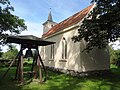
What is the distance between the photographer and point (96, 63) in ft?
50.7

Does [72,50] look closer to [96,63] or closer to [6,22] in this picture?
[96,63]

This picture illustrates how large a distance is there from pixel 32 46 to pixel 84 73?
227 inches

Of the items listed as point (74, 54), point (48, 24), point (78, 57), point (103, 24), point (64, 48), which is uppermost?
point (48, 24)

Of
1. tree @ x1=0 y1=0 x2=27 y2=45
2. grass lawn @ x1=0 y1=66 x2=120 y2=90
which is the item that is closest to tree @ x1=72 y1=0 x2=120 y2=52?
grass lawn @ x1=0 y1=66 x2=120 y2=90

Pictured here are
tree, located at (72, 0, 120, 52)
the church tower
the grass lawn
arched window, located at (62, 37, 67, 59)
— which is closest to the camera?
the grass lawn

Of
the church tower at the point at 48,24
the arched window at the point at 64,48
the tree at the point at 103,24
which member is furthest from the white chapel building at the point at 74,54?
the church tower at the point at 48,24

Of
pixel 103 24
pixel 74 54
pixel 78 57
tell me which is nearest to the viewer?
pixel 103 24

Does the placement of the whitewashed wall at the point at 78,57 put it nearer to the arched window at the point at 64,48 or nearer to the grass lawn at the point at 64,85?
the arched window at the point at 64,48

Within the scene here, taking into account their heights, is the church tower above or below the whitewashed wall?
above

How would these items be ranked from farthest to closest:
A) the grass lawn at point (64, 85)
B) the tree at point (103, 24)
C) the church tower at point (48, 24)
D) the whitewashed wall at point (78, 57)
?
the church tower at point (48, 24) → the whitewashed wall at point (78, 57) → the tree at point (103, 24) → the grass lawn at point (64, 85)

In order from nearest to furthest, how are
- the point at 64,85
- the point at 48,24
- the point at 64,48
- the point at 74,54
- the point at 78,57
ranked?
the point at 64,85, the point at 78,57, the point at 74,54, the point at 64,48, the point at 48,24

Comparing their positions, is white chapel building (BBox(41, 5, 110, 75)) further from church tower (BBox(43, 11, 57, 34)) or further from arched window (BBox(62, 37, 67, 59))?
church tower (BBox(43, 11, 57, 34))

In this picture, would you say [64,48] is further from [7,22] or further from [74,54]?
[7,22]

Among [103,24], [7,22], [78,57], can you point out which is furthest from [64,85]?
[7,22]
